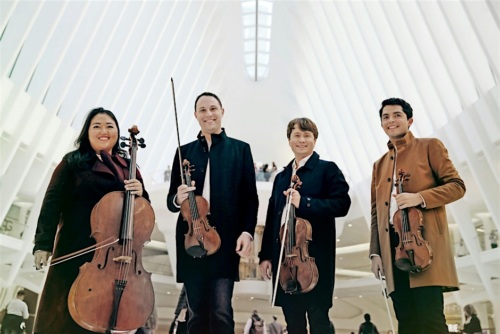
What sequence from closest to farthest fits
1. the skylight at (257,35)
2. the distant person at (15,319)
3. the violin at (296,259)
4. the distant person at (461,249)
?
the violin at (296,259), the distant person at (15,319), the distant person at (461,249), the skylight at (257,35)

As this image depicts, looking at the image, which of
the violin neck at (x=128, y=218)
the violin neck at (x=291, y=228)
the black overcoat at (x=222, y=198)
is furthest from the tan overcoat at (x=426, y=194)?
the violin neck at (x=128, y=218)

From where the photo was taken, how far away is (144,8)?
20.2m

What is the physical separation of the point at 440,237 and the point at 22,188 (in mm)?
18131

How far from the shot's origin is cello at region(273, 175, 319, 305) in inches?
168

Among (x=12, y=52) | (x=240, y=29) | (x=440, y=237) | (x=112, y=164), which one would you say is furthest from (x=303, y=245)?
(x=240, y=29)

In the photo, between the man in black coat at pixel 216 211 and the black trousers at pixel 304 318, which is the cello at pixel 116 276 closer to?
the man in black coat at pixel 216 211

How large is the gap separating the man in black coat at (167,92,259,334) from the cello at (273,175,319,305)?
1.00ft

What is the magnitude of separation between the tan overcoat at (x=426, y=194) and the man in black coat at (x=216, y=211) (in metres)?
1.10

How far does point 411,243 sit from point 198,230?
1674 mm

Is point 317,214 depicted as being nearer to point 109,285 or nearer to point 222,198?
point 222,198

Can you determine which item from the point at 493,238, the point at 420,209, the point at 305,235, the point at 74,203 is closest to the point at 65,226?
the point at 74,203

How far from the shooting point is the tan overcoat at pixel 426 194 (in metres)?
4.17

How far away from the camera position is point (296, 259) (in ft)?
14.2

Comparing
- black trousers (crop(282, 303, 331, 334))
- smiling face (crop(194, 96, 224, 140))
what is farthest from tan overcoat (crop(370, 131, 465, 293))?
smiling face (crop(194, 96, 224, 140))
